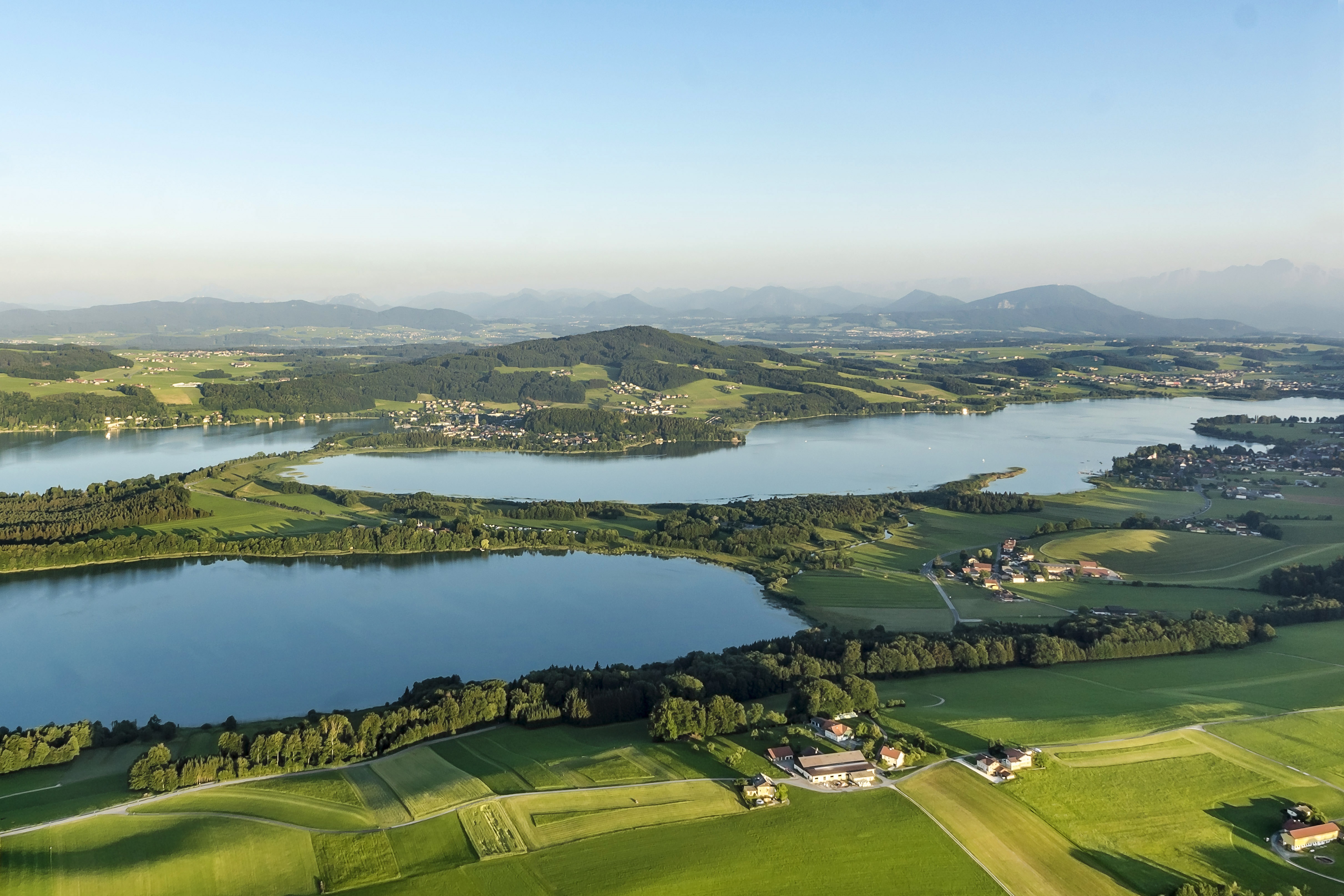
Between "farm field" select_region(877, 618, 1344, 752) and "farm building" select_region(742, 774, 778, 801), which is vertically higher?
"farm building" select_region(742, 774, 778, 801)

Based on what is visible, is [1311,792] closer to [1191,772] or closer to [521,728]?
[1191,772]

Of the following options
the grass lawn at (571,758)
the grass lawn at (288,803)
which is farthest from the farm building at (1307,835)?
the grass lawn at (288,803)

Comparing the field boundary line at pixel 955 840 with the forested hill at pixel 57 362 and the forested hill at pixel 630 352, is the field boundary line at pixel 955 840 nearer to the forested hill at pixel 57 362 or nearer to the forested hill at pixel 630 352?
the forested hill at pixel 630 352

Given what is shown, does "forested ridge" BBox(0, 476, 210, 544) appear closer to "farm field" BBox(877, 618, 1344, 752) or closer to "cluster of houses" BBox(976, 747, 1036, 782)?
"farm field" BBox(877, 618, 1344, 752)

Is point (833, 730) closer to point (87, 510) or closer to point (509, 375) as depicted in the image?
point (87, 510)

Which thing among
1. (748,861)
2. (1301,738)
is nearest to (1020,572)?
(1301,738)

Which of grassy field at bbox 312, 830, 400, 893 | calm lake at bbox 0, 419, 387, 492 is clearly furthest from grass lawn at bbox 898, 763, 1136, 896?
calm lake at bbox 0, 419, 387, 492

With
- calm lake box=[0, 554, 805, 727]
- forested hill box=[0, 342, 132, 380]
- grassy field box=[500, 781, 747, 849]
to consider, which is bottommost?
calm lake box=[0, 554, 805, 727]
